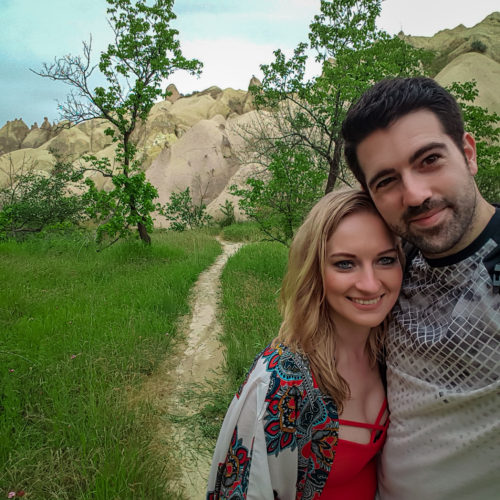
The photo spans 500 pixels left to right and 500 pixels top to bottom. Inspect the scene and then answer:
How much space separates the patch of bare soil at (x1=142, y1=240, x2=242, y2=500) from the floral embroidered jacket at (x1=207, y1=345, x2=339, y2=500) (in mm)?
1150

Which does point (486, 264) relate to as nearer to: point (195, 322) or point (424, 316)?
point (424, 316)

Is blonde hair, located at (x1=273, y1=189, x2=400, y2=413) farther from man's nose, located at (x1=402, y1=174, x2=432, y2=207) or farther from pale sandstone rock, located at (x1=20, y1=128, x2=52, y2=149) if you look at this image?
pale sandstone rock, located at (x1=20, y1=128, x2=52, y2=149)

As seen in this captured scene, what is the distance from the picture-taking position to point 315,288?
1408mm

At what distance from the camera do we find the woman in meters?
1.13

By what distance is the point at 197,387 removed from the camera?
125 inches

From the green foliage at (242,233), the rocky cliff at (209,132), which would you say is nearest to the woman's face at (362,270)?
the green foliage at (242,233)

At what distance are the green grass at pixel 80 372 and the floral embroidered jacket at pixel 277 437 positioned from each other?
1.11m

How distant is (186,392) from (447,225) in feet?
8.94

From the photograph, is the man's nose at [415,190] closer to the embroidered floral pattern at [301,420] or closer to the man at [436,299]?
the man at [436,299]

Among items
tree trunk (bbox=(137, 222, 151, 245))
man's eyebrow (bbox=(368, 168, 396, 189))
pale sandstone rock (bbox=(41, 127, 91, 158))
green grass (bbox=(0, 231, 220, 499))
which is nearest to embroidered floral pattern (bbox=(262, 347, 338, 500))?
man's eyebrow (bbox=(368, 168, 396, 189))

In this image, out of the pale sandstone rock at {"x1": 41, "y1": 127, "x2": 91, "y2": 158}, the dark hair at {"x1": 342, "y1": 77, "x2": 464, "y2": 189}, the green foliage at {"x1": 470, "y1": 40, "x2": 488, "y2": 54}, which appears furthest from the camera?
the pale sandstone rock at {"x1": 41, "y1": 127, "x2": 91, "y2": 158}

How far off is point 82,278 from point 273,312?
11.5ft

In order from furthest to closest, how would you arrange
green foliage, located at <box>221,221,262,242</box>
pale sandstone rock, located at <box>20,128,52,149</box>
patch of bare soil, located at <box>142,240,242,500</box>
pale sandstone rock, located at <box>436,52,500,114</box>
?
1. pale sandstone rock, located at <box>20,128,52,149</box>
2. pale sandstone rock, located at <box>436,52,500,114</box>
3. green foliage, located at <box>221,221,262,242</box>
4. patch of bare soil, located at <box>142,240,242,500</box>

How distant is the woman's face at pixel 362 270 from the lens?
1309mm
